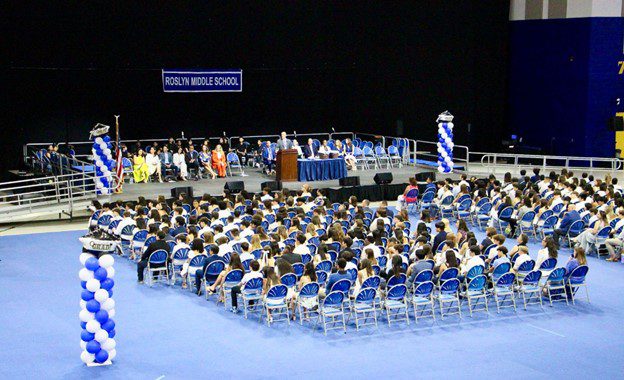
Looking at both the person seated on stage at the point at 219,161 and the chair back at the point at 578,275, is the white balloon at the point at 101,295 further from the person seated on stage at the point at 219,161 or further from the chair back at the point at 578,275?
the person seated on stage at the point at 219,161

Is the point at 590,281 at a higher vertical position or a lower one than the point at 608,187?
lower

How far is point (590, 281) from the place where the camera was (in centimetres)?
1778

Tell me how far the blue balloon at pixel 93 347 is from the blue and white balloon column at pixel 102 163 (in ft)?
39.2

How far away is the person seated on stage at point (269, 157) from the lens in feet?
94.7

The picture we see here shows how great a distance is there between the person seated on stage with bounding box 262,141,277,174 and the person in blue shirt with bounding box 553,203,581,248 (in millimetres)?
11236

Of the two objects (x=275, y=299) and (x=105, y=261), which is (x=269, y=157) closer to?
(x=275, y=299)

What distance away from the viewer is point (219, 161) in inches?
1123

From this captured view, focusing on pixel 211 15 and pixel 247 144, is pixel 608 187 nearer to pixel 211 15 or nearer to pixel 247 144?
pixel 247 144

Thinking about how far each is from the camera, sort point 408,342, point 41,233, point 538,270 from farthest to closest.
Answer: point 41,233, point 538,270, point 408,342

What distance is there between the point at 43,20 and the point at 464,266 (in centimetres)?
1967

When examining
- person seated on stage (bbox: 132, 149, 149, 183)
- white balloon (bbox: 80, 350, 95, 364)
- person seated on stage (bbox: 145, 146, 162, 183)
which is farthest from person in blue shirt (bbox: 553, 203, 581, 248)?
person seated on stage (bbox: 132, 149, 149, 183)

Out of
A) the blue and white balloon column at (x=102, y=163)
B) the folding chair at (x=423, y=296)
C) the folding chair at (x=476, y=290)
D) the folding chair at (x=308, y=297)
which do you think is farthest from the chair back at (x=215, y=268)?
the blue and white balloon column at (x=102, y=163)

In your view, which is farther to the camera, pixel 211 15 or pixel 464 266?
pixel 211 15

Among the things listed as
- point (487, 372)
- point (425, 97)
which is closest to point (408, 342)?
point (487, 372)
